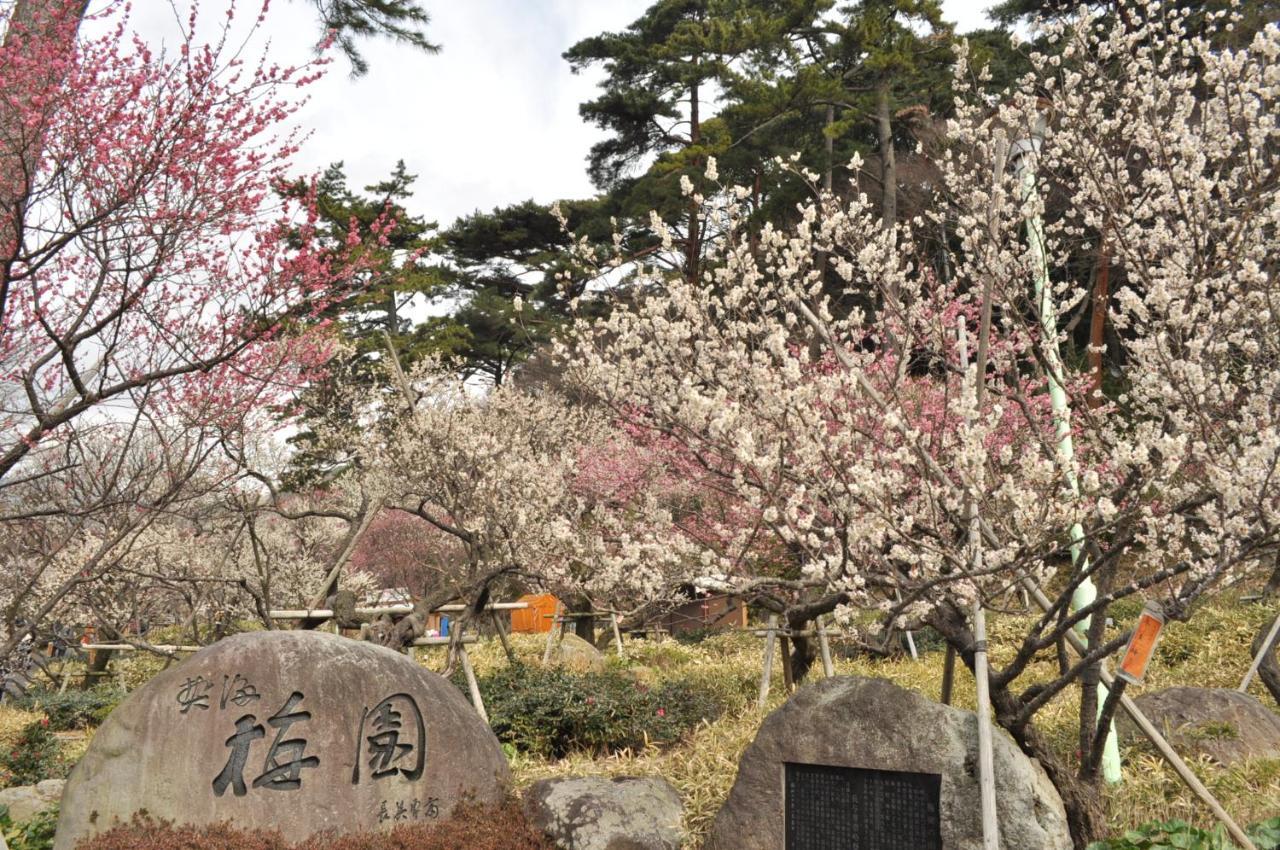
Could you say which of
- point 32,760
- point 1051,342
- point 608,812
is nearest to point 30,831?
point 32,760

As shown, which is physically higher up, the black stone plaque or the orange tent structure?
the black stone plaque

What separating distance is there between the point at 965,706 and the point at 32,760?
9.37 m

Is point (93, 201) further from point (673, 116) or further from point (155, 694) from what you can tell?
point (673, 116)

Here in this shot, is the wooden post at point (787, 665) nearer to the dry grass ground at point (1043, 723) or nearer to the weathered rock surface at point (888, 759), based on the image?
the dry grass ground at point (1043, 723)

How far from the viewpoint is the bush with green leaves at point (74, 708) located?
1284cm

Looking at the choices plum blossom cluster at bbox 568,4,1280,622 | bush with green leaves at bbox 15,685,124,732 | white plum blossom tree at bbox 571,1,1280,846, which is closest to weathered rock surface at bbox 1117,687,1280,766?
white plum blossom tree at bbox 571,1,1280,846

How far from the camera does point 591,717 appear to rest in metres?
8.58

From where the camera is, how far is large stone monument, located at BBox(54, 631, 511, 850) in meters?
5.94

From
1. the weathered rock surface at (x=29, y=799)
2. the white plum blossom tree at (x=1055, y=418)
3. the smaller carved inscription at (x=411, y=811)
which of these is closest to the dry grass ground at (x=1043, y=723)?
the white plum blossom tree at (x=1055, y=418)

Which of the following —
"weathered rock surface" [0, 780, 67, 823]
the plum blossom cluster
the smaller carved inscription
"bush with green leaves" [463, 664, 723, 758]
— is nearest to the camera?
the plum blossom cluster

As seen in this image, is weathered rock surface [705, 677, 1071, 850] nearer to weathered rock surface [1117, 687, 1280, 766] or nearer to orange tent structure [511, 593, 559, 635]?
weathered rock surface [1117, 687, 1280, 766]

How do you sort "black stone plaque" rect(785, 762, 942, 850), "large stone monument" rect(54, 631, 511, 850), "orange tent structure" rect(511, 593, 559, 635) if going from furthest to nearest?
1. "orange tent structure" rect(511, 593, 559, 635)
2. "large stone monument" rect(54, 631, 511, 850)
3. "black stone plaque" rect(785, 762, 942, 850)

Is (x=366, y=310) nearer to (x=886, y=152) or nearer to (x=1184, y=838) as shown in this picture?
(x=886, y=152)

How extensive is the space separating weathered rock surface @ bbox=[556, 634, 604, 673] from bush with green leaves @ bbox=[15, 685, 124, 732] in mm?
6453
